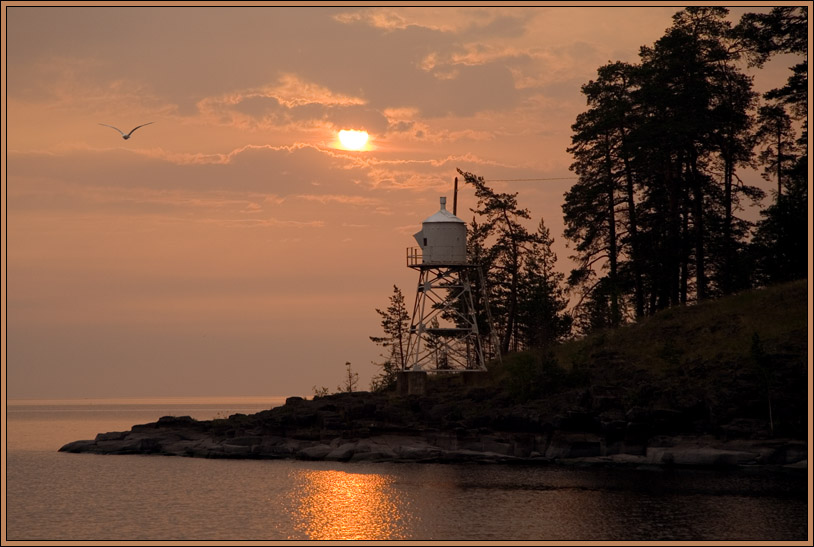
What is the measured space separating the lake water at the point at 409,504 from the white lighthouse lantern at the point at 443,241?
57.7ft

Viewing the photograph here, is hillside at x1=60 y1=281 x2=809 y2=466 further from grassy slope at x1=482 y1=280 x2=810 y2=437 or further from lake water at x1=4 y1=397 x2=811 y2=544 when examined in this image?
lake water at x1=4 y1=397 x2=811 y2=544

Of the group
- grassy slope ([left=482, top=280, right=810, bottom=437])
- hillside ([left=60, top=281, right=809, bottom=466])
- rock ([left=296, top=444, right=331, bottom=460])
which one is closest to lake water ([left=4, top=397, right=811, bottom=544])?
rock ([left=296, top=444, right=331, bottom=460])

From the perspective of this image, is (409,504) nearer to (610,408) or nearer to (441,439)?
(441,439)

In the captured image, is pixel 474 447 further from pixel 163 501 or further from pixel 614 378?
pixel 163 501

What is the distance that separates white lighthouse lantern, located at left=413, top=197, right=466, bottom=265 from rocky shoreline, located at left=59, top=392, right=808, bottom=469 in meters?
10.3

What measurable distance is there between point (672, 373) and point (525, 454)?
9.85 meters

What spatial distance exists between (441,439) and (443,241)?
55.5ft

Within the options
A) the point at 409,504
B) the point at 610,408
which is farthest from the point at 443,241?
the point at 409,504

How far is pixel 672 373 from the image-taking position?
63.2 meters

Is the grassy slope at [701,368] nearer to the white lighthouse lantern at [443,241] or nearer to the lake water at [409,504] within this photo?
the lake water at [409,504]

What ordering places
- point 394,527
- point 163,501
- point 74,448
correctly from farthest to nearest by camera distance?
point 74,448 < point 163,501 < point 394,527

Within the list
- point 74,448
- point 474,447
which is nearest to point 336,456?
point 474,447

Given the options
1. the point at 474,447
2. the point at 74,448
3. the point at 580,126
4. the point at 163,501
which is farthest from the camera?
the point at 74,448

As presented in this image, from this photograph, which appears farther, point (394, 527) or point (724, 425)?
point (724, 425)
